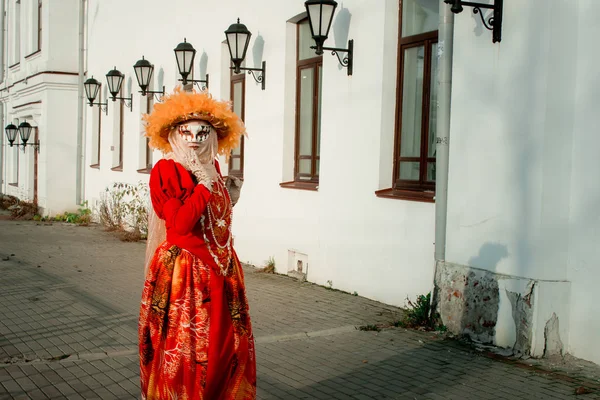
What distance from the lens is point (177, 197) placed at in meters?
3.87

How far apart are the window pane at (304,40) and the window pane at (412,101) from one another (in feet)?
8.03

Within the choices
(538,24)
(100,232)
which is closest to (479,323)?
(538,24)

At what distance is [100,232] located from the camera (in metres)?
16.8

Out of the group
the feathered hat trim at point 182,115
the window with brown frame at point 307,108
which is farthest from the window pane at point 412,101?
the feathered hat trim at point 182,115

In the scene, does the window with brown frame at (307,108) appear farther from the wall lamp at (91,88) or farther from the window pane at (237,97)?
the wall lamp at (91,88)

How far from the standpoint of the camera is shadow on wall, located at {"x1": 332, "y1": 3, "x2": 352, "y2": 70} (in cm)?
873

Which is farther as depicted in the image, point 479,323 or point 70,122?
point 70,122

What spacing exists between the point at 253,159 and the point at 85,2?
12078 mm

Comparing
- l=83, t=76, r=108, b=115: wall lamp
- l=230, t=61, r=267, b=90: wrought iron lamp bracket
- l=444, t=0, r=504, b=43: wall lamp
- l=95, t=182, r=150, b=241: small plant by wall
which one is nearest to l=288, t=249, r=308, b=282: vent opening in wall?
l=230, t=61, r=267, b=90: wrought iron lamp bracket

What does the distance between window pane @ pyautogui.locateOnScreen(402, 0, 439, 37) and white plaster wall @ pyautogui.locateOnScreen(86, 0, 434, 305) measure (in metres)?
0.13

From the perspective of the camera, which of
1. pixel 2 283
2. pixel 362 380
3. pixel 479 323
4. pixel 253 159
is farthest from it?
pixel 253 159

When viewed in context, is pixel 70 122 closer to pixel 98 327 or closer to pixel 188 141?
pixel 98 327

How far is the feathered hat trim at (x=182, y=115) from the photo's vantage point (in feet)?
13.3

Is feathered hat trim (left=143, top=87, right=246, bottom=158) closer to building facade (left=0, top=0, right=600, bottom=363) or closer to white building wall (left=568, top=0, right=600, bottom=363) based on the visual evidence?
building facade (left=0, top=0, right=600, bottom=363)
